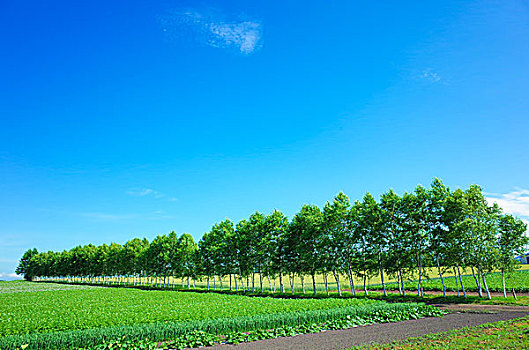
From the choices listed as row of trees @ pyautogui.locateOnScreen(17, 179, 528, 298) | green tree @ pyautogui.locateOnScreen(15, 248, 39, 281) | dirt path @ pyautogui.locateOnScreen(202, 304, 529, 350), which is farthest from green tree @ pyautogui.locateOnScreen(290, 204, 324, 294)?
green tree @ pyautogui.locateOnScreen(15, 248, 39, 281)

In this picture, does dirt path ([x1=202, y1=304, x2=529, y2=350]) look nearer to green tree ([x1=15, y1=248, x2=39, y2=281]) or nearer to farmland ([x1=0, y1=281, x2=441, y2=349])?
farmland ([x1=0, y1=281, x2=441, y2=349])

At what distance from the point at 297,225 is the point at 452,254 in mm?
21638

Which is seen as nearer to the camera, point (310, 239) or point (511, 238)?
point (511, 238)

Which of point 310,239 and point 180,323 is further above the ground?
point 310,239

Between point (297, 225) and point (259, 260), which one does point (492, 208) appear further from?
point (259, 260)

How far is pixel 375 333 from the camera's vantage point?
18859 millimetres

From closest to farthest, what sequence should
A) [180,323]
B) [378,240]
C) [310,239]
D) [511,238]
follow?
1. [180,323]
2. [511,238]
3. [378,240]
4. [310,239]

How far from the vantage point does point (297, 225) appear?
2005 inches

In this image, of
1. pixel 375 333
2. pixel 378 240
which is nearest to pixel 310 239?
pixel 378 240

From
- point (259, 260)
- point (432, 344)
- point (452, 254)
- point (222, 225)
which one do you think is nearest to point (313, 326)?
point (432, 344)

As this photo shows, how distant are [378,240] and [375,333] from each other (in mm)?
24102

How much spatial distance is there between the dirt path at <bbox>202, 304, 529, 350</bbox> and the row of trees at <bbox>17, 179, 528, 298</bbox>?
1257cm

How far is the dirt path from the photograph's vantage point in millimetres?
16469

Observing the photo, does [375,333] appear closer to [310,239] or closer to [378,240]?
[378,240]
